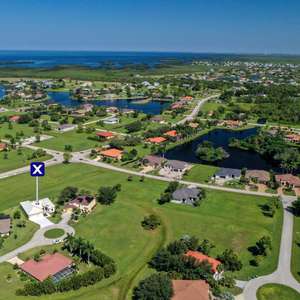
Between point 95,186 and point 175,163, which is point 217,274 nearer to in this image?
point 95,186

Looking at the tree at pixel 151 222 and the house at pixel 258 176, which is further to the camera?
the house at pixel 258 176

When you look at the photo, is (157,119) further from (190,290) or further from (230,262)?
(190,290)

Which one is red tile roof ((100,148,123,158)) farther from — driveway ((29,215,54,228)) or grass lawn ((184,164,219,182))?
driveway ((29,215,54,228))

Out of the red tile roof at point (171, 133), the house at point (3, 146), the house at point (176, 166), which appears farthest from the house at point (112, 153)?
the house at point (3, 146)

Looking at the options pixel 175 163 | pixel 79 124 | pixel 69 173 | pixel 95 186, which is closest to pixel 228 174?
pixel 175 163

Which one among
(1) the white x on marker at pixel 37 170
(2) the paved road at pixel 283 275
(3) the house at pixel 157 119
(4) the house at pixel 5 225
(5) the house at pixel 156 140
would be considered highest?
(1) the white x on marker at pixel 37 170

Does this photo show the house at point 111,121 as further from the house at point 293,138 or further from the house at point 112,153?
the house at point 293,138
